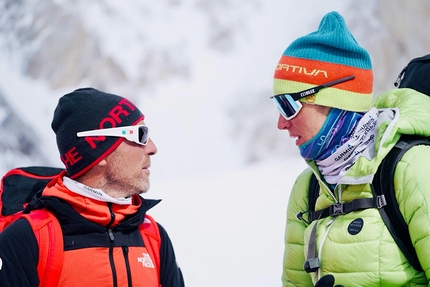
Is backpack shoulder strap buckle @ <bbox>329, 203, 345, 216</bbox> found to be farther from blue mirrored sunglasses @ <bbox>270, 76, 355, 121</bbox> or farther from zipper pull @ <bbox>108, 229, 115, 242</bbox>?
zipper pull @ <bbox>108, 229, 115, 242</bbox>

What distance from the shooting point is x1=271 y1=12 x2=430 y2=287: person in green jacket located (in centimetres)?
198

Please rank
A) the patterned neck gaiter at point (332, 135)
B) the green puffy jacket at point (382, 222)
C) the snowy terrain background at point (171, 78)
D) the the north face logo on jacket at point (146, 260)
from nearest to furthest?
the green puffy jacket at point (382, 222)
the patterned neck gaiter at point (332, 135)
the the north face logo on jacket at point (146, 260)
the snowy terrain background at point (171, 78)

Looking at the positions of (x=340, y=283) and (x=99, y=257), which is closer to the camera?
(x=340, y=283)

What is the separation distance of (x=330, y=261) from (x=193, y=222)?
9.83 feet

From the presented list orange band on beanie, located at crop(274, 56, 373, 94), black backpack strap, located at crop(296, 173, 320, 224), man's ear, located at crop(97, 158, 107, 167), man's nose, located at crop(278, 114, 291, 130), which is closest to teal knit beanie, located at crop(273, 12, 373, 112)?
orange band on beanie, located at crop(274, 56, 373, 94)

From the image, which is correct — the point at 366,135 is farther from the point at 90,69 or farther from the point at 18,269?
the point at 90,69

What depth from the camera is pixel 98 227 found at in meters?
2.29

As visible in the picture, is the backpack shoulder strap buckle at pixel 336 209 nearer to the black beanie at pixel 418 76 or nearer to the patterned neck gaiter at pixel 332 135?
the patterned neck gaiter at pixel 332 135

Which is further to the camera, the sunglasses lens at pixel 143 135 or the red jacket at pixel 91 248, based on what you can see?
the sunglasses lens at pixel 143 135

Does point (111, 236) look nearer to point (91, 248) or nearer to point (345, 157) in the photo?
point (91, 248)

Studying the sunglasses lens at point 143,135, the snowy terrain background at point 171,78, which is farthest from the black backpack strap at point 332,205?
the snowy terrain background at point 171,78

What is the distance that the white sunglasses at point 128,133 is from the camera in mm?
2393

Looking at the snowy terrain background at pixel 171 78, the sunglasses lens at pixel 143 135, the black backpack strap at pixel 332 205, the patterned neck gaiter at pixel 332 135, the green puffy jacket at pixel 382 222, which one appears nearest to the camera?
the green puffy jacket at pixel 382 222

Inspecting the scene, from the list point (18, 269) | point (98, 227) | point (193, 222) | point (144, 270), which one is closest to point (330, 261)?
point (144, 270)
